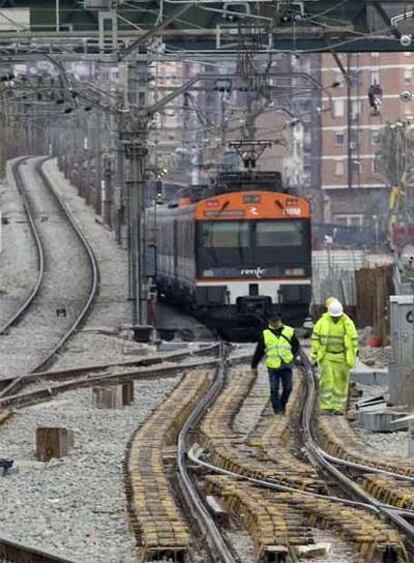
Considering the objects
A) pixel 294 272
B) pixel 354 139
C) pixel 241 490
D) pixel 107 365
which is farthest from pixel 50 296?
pixel 354 139

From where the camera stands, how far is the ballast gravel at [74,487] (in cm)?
1101

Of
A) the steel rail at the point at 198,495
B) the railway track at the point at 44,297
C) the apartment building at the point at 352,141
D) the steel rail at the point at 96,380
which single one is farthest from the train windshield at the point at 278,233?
the apartment building at the point at 352,141

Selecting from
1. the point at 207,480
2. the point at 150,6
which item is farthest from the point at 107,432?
the point at 150,6

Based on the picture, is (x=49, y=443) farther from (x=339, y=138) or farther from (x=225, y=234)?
(x=339, y=138)

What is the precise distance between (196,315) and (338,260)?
85.1 ft

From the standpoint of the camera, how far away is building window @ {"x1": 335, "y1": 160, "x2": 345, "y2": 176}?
104625mm

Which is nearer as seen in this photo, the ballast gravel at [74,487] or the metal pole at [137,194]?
the ballast gravel at [74,487]

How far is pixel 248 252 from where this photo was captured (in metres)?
33.4

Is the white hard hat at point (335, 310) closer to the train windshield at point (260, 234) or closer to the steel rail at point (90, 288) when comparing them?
the steel rail at point (90, 288)

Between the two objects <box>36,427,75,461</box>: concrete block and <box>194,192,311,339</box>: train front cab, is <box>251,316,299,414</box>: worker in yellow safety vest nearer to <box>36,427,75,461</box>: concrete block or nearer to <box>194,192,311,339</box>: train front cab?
<box>36,427,75,461</box>: concrete block

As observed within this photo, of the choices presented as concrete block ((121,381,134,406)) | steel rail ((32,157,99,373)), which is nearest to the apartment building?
steel rail ((32,157,99,373))

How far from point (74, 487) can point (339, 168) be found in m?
92.6

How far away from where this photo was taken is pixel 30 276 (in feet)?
165

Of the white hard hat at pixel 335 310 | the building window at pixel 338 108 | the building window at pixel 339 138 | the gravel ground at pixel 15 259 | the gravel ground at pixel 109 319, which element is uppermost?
the building window at pixel 338 108
